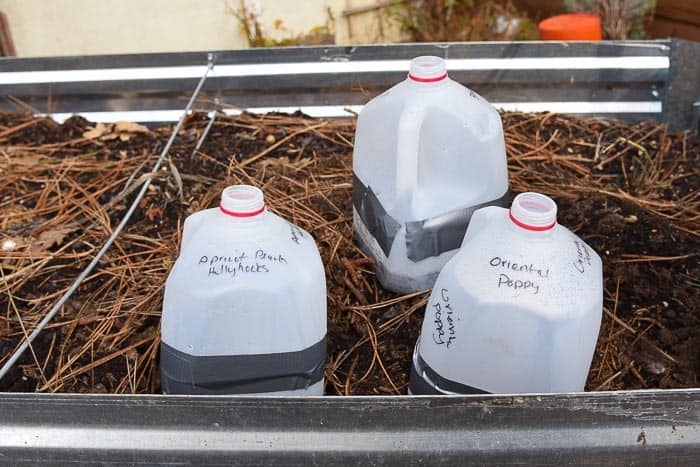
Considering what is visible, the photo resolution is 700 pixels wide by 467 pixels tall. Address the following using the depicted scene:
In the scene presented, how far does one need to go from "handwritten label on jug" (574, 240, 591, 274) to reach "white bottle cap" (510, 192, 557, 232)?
2.7 inches

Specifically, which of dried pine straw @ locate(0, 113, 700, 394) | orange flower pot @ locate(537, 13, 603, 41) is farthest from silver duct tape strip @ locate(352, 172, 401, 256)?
orange flower pot @ locate(537, 13, 603, 41)

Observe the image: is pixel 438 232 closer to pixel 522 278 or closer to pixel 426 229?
pixel 426 229

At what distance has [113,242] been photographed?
1778 millimetres

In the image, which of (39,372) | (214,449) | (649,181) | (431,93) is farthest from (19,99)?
(649,181)

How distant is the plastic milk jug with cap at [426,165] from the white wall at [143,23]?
Result: 278 cm

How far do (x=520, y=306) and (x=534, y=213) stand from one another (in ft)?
0.47

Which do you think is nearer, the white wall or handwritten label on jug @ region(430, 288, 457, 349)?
handwritten label on jug @ region(430, 288, 457, 349)

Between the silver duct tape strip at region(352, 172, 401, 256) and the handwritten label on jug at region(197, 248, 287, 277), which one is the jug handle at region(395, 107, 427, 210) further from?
the handwritten label on jug at region(197, 248, 287, 277)

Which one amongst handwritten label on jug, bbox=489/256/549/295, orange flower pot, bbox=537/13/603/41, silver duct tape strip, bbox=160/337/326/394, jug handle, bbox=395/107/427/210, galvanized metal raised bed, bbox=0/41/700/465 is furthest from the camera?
orange flower pot, bbox=537/13/603/41

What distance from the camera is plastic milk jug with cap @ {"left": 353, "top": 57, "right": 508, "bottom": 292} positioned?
4.58 ft

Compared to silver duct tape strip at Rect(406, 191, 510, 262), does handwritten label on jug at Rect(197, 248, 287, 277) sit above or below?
above

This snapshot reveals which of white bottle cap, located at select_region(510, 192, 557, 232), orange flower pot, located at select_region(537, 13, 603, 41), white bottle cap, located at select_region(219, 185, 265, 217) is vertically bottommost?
orange flower pot, located at select_region(537, 13, 603, 41)

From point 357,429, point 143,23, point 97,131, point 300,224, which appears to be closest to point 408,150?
point 300,224

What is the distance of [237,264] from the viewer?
109 centimetres
